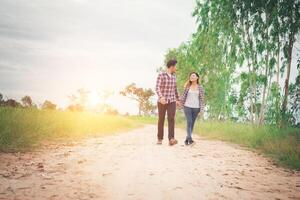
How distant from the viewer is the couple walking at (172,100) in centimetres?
950

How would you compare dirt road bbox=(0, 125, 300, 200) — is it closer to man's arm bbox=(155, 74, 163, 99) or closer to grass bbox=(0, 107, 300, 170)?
grass bbox=(0, 107, 300, 170)

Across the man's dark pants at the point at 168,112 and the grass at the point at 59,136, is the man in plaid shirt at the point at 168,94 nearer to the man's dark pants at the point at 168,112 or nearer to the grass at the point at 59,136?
the man's dark pants at the point at 168,112

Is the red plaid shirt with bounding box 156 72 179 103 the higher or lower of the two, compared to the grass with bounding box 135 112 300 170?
higher

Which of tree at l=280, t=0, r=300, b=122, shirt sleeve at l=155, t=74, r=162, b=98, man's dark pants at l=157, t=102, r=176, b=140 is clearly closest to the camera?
shirt sleeve at l=155, t=74, r=162, b=98

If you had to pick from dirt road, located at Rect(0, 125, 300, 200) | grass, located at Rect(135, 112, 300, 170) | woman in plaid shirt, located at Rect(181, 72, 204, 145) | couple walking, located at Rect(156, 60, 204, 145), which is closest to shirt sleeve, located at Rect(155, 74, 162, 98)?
couple walking, located at Rect(156, 60, 204, 145)

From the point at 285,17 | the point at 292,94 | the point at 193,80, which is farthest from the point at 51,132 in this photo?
the point at 285,17

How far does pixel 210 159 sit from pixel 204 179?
222 cm

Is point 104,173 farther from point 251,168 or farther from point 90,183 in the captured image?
point 251,168

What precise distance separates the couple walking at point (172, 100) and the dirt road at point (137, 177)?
104 inches

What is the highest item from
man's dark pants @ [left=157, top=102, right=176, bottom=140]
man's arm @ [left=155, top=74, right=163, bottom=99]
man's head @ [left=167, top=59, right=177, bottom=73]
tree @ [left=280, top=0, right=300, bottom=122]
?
tree @ [left=280, top=0, right=300, bottom=122]

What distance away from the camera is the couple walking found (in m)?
9.50

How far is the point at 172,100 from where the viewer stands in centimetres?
965

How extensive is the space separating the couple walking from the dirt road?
264cm

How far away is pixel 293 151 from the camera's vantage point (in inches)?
303
